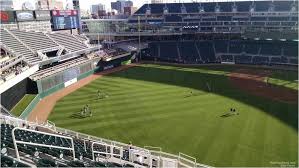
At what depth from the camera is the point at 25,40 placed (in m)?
58.7

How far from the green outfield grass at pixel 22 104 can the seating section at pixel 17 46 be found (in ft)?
27.7

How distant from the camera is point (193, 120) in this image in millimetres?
35469

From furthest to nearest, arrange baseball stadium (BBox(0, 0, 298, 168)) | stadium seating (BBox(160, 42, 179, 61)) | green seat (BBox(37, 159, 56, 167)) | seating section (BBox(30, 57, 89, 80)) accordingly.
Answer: stadium seating (BBox(160, 42, 179, 61))
seating section (BBox(30, 57, 89, 80))
baseball stadium (BBox(0, 0, 298, 168))
green seat (BBox(37, 159, 56, 167))

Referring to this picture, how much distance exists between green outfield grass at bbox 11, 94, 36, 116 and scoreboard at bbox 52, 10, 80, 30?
31432 mm

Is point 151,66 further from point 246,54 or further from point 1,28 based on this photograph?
point 1,28

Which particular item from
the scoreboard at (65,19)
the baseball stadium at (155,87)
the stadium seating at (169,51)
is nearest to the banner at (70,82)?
the baseball stadium at (155,87)

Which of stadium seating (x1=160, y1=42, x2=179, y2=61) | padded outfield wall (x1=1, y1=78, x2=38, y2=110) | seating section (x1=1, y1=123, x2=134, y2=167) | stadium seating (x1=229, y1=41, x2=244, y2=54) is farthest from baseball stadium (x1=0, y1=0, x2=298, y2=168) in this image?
stadium seating (x1=160, y1=42, x2=179, y2=61)

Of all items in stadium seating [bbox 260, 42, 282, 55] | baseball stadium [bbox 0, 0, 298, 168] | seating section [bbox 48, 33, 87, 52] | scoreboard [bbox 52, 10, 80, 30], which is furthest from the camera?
stadium seating [bbox 260, 42, 282, 55]

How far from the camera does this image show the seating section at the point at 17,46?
5238 cm

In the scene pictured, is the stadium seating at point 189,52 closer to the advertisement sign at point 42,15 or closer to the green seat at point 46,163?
the advertisement sign at point 42,15

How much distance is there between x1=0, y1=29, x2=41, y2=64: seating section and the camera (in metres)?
52.4

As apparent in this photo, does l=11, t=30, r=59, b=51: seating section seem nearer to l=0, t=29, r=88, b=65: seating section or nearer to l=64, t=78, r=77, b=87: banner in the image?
l=0, t=29, r=88, b=65: seating section

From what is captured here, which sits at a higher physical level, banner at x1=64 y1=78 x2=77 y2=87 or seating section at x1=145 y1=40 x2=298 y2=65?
seating section at x1=145 y1=40 x2=298 y2=65

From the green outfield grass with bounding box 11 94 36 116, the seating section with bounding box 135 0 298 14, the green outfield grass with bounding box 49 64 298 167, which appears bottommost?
the green outfield grass with bounding box 49 64 298 167
